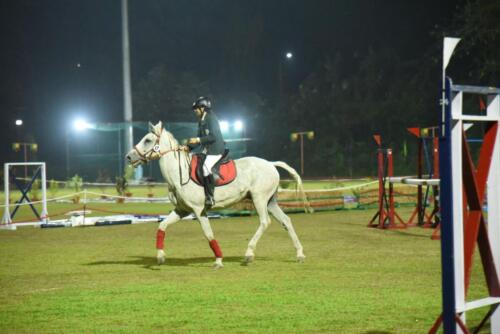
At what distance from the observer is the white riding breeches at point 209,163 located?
11.3 m

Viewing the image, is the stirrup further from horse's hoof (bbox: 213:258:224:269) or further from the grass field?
the grass field

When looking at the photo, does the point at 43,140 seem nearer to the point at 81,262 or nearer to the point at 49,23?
the point at 49,23

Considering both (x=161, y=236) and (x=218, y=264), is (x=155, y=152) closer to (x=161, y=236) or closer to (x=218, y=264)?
(x=161, y=236)

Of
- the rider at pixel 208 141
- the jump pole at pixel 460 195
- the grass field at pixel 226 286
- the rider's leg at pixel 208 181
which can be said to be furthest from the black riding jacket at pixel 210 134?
the jump pole at pixel 460 195

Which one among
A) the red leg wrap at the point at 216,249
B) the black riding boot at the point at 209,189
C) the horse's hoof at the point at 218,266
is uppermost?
A: the black riding boot at the point at 209,189

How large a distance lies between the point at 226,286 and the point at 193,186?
99.3 inches

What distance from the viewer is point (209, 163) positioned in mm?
11352

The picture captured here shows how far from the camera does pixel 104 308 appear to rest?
788 cm

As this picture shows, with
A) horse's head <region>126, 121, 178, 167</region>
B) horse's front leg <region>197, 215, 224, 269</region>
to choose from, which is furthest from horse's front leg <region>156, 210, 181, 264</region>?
horse's head <region>126, 121, 178, 167</region>

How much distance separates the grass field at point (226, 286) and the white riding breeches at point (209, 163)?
64.6 inches

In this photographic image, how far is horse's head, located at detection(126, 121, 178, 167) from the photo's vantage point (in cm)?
1141

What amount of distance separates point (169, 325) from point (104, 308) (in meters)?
1.32

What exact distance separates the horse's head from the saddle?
0.47 m

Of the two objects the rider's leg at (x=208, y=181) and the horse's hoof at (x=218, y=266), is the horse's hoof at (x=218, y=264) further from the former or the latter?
the rider's leg at (x=208, y=181)
